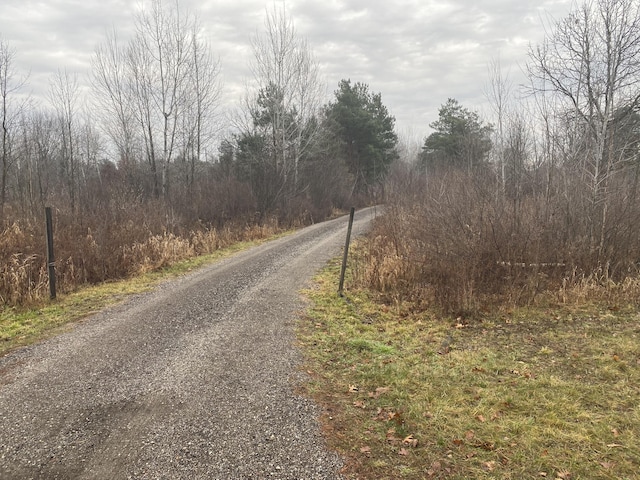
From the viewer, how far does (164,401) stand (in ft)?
11.8

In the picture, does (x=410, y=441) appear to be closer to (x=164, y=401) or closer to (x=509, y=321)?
(x=164, y=401)

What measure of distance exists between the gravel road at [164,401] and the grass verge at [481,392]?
0.37m

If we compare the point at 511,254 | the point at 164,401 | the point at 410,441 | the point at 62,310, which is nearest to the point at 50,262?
the point at 62,310

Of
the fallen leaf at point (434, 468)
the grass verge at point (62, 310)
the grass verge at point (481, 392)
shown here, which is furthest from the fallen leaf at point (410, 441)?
the grass verge at point (62, 310)

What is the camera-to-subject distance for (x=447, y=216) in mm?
7906

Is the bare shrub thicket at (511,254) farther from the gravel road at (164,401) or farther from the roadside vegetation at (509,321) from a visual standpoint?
the gravel road at (164,401)

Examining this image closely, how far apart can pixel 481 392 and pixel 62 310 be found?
20.6 feet

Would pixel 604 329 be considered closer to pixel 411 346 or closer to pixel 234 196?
pixel 411 346

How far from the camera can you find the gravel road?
9.09ft

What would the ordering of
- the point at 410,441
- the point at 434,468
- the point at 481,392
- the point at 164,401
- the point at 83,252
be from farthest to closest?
the point at 83,252 → the point at 481,392 → the point at 164,401 → the point at 410,441 → the point at 434,468

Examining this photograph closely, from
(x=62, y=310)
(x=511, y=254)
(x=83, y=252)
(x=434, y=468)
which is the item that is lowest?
(x=434, y=468)

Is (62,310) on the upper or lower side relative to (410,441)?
upper

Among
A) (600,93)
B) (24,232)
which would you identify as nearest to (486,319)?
(600,93)

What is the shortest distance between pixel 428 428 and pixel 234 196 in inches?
551
